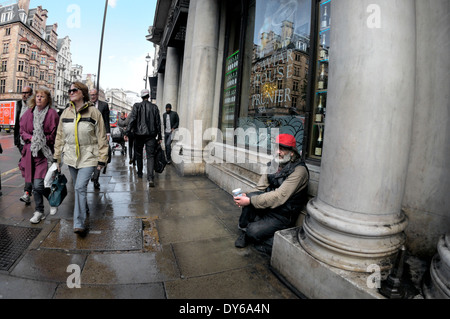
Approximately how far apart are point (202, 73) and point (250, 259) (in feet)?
17.0

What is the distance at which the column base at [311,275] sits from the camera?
68.3 inches

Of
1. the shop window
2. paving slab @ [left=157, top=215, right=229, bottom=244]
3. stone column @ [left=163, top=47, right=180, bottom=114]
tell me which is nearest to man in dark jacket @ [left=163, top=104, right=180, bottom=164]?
the shop window

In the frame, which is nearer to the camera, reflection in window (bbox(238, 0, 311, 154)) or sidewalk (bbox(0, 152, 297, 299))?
sidewalk (bbox(0, 152, 297, 299))

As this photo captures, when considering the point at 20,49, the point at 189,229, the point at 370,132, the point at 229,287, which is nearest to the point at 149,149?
Answer: the point at 189,229

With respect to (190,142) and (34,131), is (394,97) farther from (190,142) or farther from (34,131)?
(190,142)

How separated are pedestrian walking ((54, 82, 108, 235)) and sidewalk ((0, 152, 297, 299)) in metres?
0.39

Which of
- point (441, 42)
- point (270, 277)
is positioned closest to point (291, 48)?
point (441, 42)

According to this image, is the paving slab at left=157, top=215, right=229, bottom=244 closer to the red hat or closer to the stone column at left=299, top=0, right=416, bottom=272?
the red hat

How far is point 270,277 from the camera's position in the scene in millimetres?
2363

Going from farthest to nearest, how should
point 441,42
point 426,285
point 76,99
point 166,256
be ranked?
point 76,99 < point 166,256 < point 441,42 < point 426,285

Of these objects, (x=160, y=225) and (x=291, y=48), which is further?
(x=291, y=48)

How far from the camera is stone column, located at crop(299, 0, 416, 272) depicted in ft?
6.04

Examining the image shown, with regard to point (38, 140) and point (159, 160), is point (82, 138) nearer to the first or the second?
point (38, 140)

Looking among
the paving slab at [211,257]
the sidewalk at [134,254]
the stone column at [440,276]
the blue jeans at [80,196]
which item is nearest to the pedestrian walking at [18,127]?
the sidewalk at [134,254]
